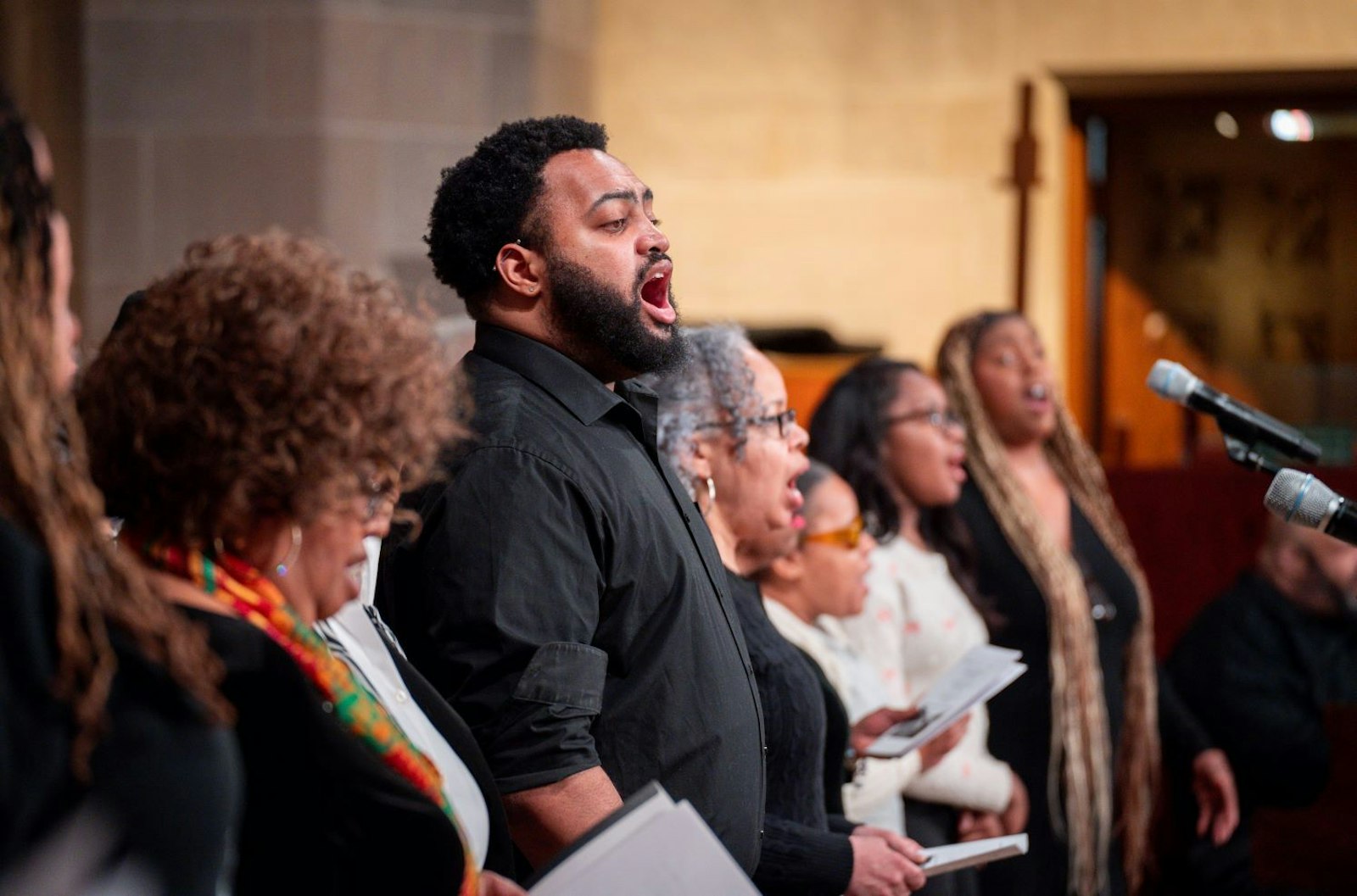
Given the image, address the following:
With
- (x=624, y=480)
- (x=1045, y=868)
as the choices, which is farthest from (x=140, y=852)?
(x=1045, y=868)

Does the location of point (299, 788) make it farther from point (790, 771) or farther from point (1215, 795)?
point (1215, 795)

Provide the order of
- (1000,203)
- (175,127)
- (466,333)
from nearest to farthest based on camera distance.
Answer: (466,333)
(175,127)
(1000,203)

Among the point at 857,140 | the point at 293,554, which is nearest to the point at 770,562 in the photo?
the point at 293,554

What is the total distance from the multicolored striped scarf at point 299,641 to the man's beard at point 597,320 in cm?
75

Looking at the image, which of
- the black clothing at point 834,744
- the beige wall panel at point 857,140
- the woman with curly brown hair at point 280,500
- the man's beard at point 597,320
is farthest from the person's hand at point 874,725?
the beige wall panel at point 857,140

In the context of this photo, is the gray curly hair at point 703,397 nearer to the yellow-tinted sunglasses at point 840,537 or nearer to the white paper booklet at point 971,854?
the yellow-tinted sunglasses at point 840,537

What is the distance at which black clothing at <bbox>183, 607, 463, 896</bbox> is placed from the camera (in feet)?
3.76

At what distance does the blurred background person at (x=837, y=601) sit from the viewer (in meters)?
2.59

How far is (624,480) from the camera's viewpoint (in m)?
1.86

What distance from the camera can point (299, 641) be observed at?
1.22m

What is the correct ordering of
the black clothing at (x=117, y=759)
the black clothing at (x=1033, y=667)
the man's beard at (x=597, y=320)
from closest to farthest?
the black clothing at (x=117, y=759), the man's beard at (x=597, y=320), the black clothing at (x=1033, y=667)

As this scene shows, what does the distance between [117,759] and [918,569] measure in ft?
7.43

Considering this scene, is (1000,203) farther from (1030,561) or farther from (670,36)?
(1030,561)

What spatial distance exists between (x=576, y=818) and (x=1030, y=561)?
5.98 ft
